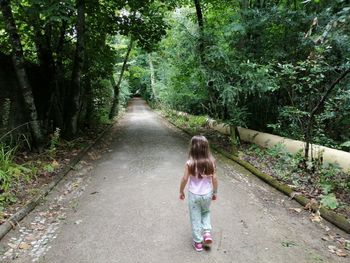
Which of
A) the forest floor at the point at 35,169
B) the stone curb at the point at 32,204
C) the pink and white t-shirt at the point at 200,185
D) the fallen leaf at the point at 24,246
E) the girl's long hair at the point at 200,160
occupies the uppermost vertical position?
the girl's long hair at the point at 200,160

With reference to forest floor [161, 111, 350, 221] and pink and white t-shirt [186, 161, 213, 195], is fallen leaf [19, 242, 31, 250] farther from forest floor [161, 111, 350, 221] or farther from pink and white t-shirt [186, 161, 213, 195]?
forest floor [161, 111, 350, 221]

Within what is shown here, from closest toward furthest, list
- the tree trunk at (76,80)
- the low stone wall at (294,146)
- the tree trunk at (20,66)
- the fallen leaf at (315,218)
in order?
the fallen leaf at (315,218) < the low stone wall at (294,146) < the tree trunk at (20,66) < the tree trunk at (76,80)

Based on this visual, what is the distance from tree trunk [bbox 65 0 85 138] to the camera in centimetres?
998

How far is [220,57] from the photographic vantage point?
923 cm

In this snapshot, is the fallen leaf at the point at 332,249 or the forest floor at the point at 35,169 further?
the forest floor at the point at 35,169

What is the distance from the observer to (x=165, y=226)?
459 cm

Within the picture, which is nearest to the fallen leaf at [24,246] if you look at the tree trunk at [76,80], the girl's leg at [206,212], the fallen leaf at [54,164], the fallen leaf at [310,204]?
the girl's leg at [206,212]

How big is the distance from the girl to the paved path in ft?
0.98

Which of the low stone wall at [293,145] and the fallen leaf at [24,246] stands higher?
the low stone wall at [293,145]

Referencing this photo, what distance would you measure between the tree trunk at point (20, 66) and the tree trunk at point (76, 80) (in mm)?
2122

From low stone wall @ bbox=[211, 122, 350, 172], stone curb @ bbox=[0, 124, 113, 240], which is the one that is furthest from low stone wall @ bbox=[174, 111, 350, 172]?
stone curb @ bbox=[0, 124, 113, 240]

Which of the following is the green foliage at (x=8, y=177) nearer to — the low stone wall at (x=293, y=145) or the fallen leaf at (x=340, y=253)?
the fallen leaf at (x=340, y=253)

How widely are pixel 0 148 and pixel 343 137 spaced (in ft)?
31.6

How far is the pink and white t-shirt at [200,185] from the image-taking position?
3.86 m
